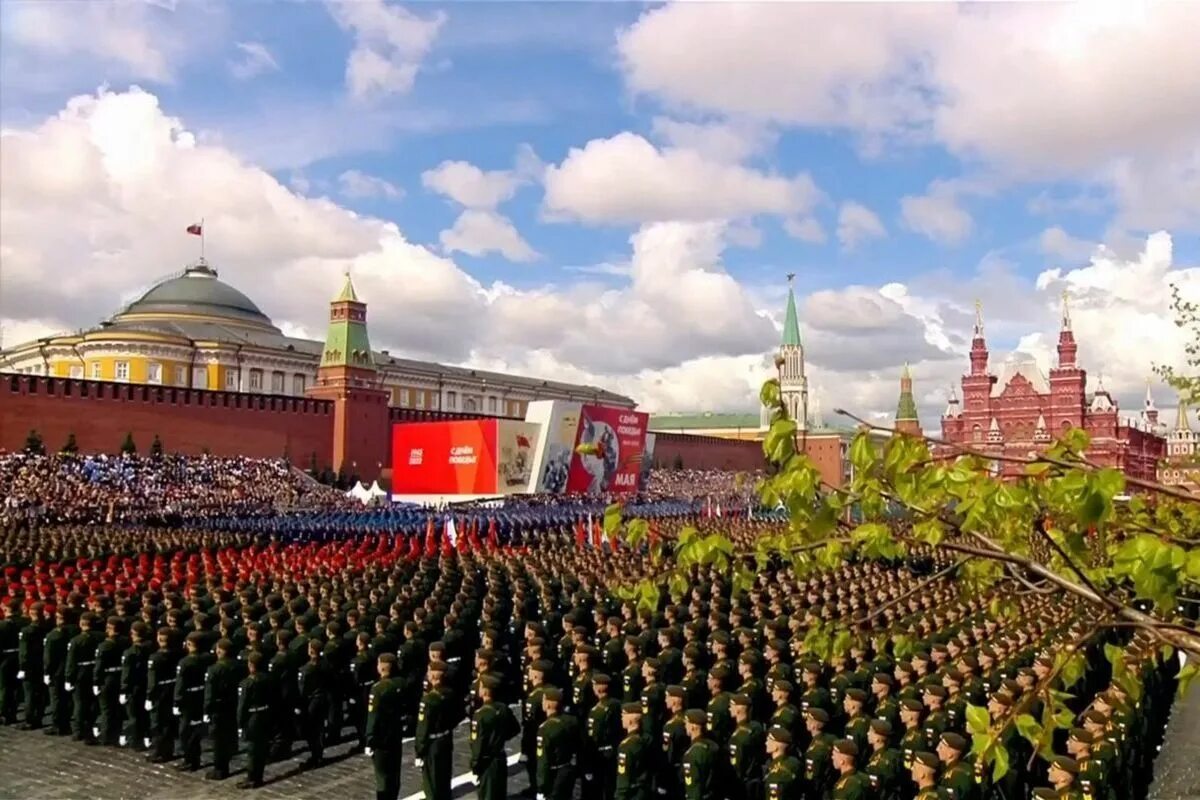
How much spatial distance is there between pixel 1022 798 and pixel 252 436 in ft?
129

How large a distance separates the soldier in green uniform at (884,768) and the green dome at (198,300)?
2732 inches

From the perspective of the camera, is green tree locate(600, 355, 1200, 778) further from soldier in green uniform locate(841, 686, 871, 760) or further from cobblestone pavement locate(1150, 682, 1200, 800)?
cobblestone pavement locate(1150, 682, 1200, 800)

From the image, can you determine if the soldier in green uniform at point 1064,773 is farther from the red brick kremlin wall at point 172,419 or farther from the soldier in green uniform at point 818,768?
the red brick kremlin wall at point 172,419

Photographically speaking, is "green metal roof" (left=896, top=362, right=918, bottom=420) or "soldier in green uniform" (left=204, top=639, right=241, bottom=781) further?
"green metal roof" (left=896, top=362, right=918, bottom=420)

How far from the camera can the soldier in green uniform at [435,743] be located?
6.99m

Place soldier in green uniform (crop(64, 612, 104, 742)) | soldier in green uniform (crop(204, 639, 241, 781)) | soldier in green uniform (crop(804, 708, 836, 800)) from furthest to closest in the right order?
soldier in green uniform (crop(64, 612, 104, 742)) → soldier in green uniform (crop(204, 639, 241, 781)) → soldier in green uniform (crop(804, 708, 836, 800))

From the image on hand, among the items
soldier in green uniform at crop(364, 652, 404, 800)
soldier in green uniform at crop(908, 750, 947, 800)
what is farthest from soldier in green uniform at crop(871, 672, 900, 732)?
soldier in green uniform at crop(364, 652, 404, 800)

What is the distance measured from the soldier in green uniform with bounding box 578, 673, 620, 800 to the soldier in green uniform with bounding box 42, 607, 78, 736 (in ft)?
15.8

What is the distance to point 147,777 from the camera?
26.1 feet

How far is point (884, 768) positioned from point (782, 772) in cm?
63

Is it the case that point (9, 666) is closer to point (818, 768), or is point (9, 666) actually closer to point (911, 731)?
point (818, 768)

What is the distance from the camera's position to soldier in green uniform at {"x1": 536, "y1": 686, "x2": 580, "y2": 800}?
6719mm

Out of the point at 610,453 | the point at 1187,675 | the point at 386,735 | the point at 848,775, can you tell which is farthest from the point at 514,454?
Answer: the point at 1187,675

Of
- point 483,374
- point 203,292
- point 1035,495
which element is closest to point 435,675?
point 1035,495
